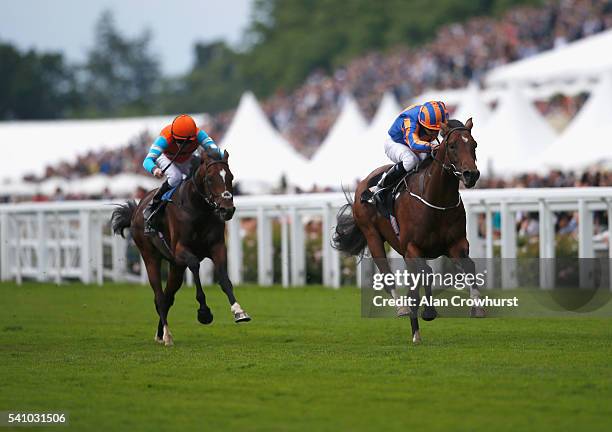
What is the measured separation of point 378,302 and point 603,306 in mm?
2259

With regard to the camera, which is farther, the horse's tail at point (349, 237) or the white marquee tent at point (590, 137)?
the white marquee tent at point (590, 137)

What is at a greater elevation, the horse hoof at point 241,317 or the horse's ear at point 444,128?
the horse's ear at point 444,128

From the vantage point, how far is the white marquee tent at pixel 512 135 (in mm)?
21906

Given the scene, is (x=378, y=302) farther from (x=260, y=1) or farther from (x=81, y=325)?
(x=260, y=1)

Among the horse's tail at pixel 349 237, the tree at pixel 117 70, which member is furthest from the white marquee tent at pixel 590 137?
the tree at pixel 117 70

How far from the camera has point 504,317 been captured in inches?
491

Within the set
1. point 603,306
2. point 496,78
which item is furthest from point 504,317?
point 496,78

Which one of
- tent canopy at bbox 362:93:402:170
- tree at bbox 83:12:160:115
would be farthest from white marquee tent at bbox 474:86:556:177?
tree at bbox 83:12:160:115

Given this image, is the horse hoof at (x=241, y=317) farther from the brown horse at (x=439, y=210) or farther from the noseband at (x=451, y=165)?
the noseband at (x=451, y=165)

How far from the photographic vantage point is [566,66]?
2505cm

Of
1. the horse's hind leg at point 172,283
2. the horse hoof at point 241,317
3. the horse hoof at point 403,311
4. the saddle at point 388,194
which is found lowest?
the horse hoof at point 403,311

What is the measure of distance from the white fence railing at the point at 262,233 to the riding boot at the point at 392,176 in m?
3.59

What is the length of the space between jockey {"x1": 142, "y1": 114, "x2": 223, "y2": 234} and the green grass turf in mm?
1220

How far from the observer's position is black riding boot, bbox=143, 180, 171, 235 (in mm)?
11547
